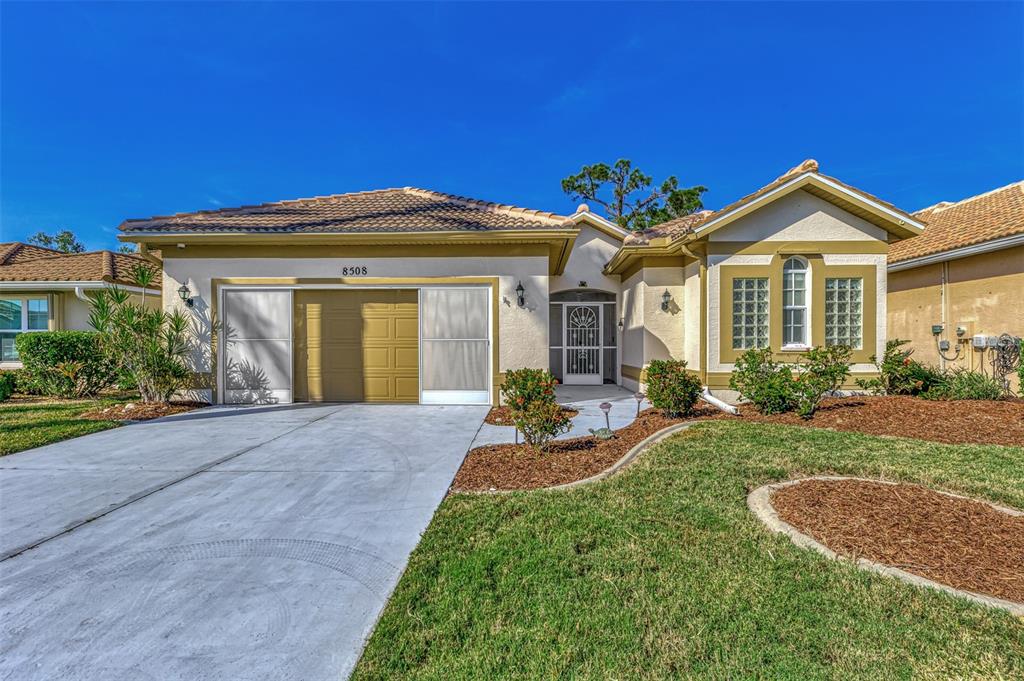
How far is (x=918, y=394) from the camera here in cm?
876

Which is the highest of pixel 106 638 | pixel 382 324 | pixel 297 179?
pixel 297 179

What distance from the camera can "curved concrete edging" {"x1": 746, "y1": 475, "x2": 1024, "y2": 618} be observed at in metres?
2.43

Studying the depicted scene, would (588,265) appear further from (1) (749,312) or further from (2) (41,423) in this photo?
(2) (41,423)

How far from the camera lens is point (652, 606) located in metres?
2.45

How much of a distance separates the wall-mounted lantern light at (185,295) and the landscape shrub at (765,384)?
11201mm

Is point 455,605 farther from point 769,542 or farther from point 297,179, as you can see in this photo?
point 297,179

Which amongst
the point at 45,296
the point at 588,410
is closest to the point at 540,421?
the point at 588,410

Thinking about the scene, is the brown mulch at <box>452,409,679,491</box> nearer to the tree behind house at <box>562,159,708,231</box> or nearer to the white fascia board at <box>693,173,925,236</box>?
the white fascia board at <box>693,173,925,236</box>

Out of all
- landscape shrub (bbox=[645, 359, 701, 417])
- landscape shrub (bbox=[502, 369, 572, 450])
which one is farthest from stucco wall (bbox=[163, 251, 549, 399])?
landscape shrub (bbox=[502, 369, 572, 450])

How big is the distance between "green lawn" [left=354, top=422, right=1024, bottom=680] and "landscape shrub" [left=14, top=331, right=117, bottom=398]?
1171 cm

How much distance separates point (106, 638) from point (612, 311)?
12576 mm

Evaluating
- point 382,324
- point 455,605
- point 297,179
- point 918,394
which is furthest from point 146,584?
point 297,179

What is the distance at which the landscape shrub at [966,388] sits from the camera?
816 centimetres

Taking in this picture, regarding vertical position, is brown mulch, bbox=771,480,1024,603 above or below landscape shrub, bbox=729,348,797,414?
below
